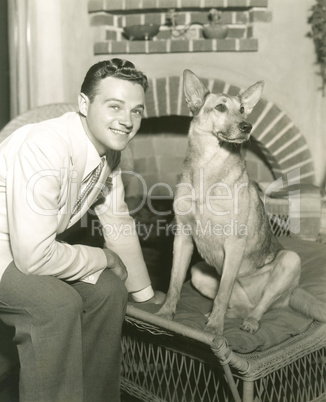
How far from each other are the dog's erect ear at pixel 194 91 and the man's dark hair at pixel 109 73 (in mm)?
359

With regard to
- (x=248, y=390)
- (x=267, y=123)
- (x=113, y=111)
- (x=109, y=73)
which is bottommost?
(x=248, y=390)

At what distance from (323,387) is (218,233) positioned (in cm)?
74

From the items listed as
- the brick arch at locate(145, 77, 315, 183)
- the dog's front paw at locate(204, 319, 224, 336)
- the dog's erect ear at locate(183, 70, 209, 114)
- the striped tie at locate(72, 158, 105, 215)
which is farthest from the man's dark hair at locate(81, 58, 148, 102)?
the brick arch at locate(145, 77, 315, 183)

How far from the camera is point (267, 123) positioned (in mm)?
3652

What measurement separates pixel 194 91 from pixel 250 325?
0.91 m

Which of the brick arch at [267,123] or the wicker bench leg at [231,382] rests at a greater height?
the brick arch at [267,123]

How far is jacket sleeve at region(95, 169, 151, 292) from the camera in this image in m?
2.07

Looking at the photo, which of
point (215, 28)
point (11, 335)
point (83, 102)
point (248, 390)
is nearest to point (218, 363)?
point (248, 390)

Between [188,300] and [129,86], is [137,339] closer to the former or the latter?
[188,300]

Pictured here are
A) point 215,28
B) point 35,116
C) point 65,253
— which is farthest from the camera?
point 215,28

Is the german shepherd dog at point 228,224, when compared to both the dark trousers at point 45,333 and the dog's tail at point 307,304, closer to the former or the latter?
the dog's tail at point 307,304

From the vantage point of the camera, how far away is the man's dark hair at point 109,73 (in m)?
1.71

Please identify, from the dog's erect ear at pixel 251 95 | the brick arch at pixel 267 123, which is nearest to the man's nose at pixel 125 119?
the dog's erect ear at pixel 251 95

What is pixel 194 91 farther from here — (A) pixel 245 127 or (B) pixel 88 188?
(B) pixel 88 188
